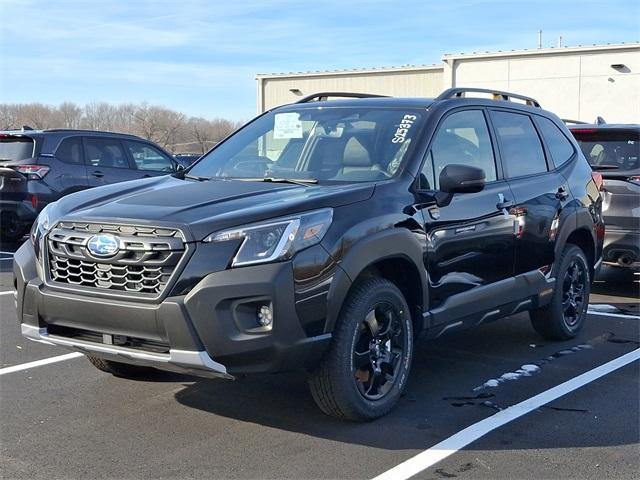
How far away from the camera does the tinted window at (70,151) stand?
11695 mm

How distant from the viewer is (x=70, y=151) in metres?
11.8

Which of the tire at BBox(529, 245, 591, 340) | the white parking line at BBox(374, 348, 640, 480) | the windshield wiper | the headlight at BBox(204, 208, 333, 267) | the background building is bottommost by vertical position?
the white parking line at BBox(374, 348, 640, 480)

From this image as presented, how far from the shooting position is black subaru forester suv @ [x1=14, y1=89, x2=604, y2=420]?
3.93 meters

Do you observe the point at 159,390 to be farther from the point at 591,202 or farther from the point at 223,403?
the point at 591,202

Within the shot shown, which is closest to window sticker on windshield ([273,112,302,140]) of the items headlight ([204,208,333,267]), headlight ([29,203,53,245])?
headlight ([204,208,333,267])

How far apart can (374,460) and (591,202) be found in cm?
364

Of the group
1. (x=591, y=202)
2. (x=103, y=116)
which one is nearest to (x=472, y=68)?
(x=591, y=202)

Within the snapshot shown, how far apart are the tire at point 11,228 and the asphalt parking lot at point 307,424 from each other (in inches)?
231

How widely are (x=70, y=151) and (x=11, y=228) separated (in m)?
1.40

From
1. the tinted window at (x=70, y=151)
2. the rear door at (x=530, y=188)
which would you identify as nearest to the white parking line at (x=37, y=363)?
the rear door at (x=530, y=188)

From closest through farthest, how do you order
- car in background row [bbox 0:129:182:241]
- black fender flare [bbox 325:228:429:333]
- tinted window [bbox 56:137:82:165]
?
black fender flare [bbox 325:228:429:333] < car in background row [bbox 0:129:182:241] < tinted window [bbox 56:137:82:165]

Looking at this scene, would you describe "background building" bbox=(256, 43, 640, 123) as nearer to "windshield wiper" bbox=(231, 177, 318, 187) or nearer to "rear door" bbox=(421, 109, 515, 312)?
"rear door" bbox=(421, 109, 515, 312)

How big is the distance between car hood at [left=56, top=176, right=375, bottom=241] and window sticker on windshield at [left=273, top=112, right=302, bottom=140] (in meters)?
0.79

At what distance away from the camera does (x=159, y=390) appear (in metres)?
5.08
